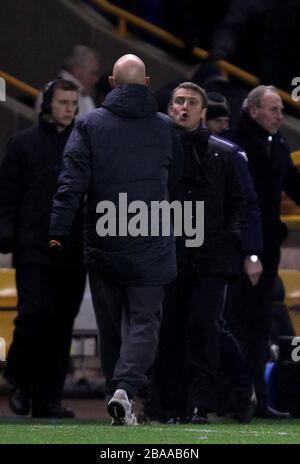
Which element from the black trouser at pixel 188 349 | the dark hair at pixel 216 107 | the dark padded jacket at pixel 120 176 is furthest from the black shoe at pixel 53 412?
the dark hair at pixel 216 107

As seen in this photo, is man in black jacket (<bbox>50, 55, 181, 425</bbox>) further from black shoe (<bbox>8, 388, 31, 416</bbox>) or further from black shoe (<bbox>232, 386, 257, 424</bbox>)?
black shoe (<bbox>8, 388, 31, 416</bbox>)

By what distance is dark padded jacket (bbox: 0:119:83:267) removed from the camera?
43.2ft

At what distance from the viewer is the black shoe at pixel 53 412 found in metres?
13.3

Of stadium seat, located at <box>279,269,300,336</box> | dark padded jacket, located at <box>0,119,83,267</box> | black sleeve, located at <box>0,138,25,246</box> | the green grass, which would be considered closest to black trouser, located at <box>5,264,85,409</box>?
dark padded jacket, located at <box>0,119,83,267</box>

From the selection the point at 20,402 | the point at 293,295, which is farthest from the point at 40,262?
the point at 293,295

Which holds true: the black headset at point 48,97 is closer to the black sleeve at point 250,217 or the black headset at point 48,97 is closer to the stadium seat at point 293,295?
the black sleeve at point 250,217

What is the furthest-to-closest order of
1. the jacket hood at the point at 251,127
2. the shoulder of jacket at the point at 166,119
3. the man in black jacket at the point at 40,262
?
the jacket hood at the point at 251,127 < the man in black jacket at the point at 40,262 < the shoulder of jacket at the point at 166,119

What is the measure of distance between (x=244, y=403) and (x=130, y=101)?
2210 mm

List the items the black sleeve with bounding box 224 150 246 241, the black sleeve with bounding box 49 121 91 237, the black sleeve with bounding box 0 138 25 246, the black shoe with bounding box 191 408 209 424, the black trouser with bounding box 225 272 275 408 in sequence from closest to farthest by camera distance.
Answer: the black sleeve with bounding box 49 121 91 237 → the black shoe with bounding box 191 408 209 424 → the black sleeve with bounding box 224 150 246 241 → the black sleeve with bounding box 0 138 25 246 → the black trouser with bounding box 225 272 275 408

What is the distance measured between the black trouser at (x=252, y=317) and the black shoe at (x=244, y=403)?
0.76 metres

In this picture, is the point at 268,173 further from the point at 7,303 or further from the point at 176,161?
the point at 7,303

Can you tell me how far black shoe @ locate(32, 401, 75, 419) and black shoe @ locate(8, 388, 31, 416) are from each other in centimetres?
7

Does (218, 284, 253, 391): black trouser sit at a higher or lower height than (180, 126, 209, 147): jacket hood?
lower
